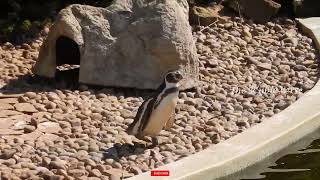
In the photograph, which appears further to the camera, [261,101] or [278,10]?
[278,10]

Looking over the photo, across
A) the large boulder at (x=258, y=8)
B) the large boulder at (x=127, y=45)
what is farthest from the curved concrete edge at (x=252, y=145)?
the large boulder at (x=258, y=8)

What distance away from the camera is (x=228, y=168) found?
545cm

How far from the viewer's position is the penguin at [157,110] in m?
5.83

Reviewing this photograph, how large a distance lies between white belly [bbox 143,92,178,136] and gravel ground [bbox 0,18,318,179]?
0.14 m

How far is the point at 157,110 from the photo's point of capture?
19.1 ft

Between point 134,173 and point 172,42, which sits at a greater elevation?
point 172,42

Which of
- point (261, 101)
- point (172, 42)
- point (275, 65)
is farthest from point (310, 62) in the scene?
point (172, 42)

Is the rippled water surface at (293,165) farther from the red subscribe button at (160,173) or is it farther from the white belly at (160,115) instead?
the white belly at (160,115)

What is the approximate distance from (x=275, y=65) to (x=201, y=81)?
1.10 metres

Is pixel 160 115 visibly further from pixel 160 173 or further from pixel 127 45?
pixel 127 45

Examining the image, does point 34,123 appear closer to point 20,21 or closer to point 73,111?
point 73,111

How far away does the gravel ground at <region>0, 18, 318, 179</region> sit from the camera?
18.2ft

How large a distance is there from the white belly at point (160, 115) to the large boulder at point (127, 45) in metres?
1.30

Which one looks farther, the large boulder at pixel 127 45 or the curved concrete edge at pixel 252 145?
the large boulder at pixel 127 45
